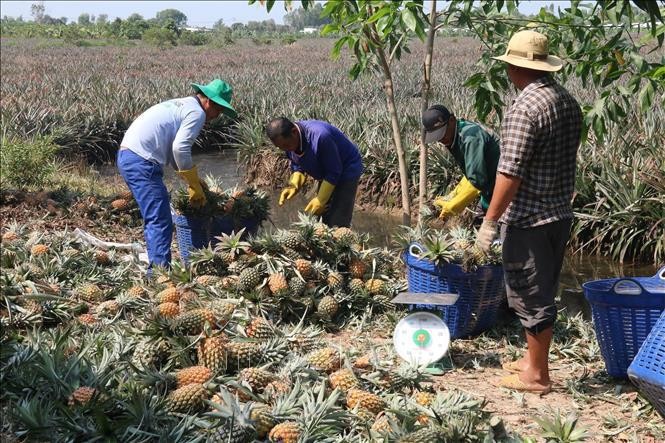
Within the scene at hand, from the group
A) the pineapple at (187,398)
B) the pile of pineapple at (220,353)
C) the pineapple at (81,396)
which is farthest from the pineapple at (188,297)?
the pineapple at (81,396)

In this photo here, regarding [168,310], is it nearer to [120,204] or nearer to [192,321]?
[192,321]

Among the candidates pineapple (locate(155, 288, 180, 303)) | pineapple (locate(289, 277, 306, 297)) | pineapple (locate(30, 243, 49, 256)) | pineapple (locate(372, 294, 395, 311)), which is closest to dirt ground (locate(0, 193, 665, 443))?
pineapple (locate(372, 294, 395, 311))

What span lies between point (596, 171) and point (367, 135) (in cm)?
370

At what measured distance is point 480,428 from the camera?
11.2 feet

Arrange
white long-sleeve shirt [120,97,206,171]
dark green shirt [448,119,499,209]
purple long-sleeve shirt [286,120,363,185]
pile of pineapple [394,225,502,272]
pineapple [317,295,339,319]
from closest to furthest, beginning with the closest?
pile of pineapple [394,225,502,272]
dark green shirt [448,119,499,209]
pineapple [317,295,339,319]
white long-sleeve shirt [120,97,206,171]
purple long-sleeve shirt [286,120,363,185]

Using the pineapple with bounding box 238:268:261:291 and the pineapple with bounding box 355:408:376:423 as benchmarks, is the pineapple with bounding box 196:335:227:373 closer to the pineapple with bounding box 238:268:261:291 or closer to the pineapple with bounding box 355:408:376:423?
the pineapple with bounding box 355:408:376:423

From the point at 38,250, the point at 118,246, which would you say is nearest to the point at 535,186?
the point at 38,250

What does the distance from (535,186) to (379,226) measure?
6.41m

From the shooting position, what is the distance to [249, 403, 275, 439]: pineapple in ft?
11.1

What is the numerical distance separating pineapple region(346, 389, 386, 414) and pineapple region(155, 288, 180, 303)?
152cm

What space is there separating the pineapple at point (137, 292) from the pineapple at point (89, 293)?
0.77ft

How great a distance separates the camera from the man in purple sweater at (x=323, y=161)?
612cm

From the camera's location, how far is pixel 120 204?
8.38 metres

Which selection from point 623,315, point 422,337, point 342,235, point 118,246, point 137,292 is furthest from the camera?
point 118,246
